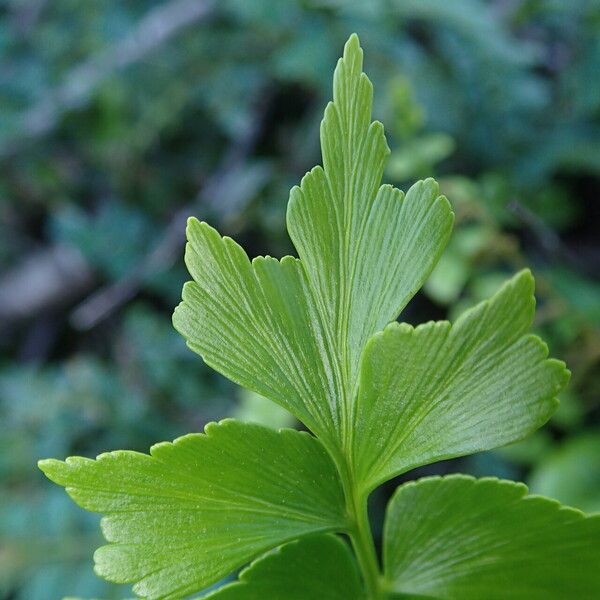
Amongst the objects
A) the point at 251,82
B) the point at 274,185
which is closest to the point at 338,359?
the point at 274,185

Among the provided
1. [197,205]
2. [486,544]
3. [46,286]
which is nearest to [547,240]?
[197,205]

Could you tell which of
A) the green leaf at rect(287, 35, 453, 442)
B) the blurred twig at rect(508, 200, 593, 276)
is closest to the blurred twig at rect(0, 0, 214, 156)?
the blurred twig at rect(508, 200, 593, 276)

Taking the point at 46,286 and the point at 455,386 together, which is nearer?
the point at 455,386

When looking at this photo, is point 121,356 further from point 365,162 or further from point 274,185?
point 365,162

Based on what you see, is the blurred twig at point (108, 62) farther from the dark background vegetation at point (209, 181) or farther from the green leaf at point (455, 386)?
the green leaf at point (455, 386)

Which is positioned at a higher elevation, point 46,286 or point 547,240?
point 46,286

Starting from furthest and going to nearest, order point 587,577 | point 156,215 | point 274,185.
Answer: point 156,215 < point 274,185 < point 587,577

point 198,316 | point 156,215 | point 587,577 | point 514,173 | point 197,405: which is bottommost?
point 587,577

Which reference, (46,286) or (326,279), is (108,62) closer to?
(46,286)
